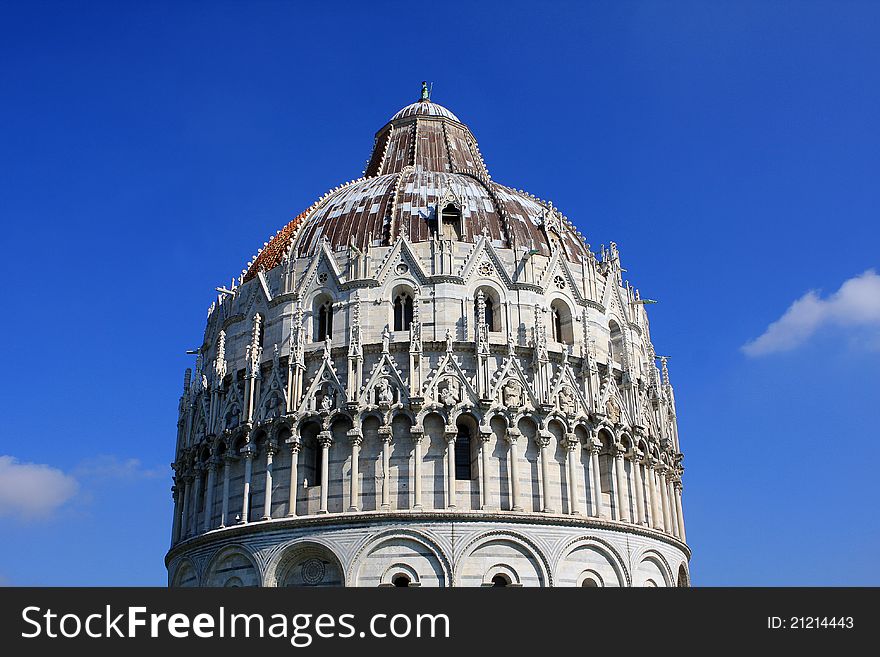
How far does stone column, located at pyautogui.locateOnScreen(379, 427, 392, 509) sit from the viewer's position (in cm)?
4131

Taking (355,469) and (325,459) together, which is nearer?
(355,469)

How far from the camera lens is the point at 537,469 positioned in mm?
43031

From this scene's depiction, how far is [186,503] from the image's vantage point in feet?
158

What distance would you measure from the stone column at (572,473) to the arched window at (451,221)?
11461 mm

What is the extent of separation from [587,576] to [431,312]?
13418 mm

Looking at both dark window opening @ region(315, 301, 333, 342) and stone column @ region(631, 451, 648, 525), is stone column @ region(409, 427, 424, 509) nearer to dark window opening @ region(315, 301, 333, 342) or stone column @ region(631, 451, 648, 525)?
dark window opening @ region(315, 301, 333, 342)

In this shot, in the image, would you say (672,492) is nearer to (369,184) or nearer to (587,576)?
(587,576)

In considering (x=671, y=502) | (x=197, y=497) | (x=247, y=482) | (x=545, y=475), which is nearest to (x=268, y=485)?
(x=247, y=482)

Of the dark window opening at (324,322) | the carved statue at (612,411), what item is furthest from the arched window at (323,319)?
the carved statue at (612,411)

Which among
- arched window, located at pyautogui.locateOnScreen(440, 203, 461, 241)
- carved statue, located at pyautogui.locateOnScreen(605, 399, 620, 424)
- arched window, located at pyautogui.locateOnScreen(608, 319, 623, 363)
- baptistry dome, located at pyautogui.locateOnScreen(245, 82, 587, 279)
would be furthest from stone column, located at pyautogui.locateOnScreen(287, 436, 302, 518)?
arched window, located at pyautogui.locateOnScreen(608, 319, 623, 363)

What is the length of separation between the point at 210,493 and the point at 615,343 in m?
20.9

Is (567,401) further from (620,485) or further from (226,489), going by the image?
(226,489)

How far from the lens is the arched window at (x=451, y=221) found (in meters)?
48.3
